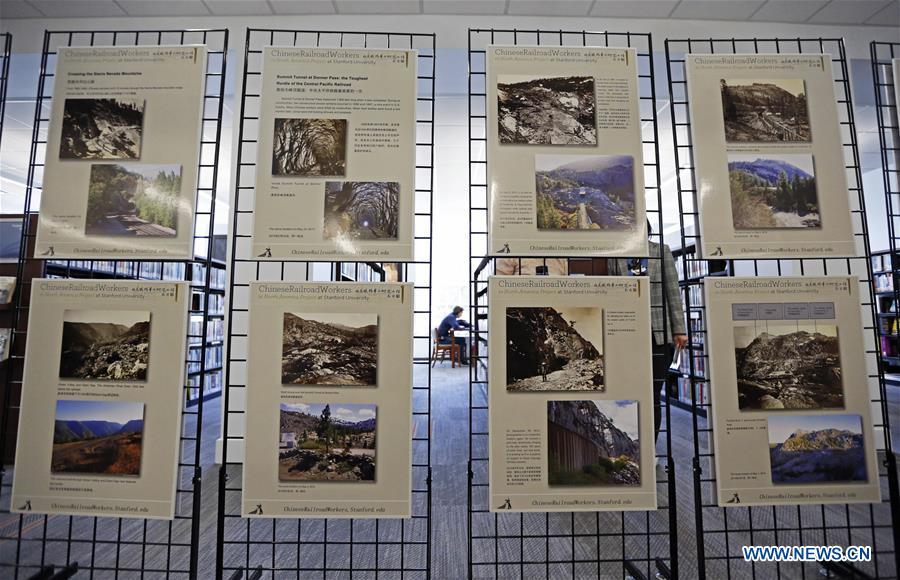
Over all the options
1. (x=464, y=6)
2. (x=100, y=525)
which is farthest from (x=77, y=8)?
(x=100, y=525)

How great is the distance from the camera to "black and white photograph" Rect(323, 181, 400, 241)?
4.47 feet

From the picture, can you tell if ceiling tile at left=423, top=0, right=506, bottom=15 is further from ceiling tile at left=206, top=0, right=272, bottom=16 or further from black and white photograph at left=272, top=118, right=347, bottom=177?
black and white photograph at left=272, top=118, right=347, bottom=177

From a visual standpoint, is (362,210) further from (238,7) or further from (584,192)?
(238,7)

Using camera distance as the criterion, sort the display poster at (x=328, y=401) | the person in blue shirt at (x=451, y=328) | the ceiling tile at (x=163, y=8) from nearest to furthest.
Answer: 1. the display poster at (x=328, y=401)
2. the ceiling tile at (x=163, y=8)
3. the person in blue shirt at (x=451, y=328)

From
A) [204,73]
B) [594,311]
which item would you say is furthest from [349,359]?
[204,73]

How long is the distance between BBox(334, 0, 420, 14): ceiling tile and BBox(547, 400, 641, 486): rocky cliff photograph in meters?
2.74

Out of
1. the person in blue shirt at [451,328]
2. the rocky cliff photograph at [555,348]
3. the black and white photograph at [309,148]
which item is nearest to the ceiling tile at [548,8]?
the black and white photograph at [309,148]

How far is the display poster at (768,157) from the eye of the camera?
1.41 meters

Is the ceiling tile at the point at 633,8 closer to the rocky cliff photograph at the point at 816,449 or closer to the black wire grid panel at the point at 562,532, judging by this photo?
the black wire grid panel at the point at 562,532

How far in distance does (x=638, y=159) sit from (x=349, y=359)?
3.65ft

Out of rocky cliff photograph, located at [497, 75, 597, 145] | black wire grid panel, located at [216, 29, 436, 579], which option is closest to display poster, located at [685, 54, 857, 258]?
rocky cliff photograph, located at [497, 75, 597, 145]

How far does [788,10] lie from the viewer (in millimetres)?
2906

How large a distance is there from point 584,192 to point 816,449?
1085mm

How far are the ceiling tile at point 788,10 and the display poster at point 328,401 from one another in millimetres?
3299
